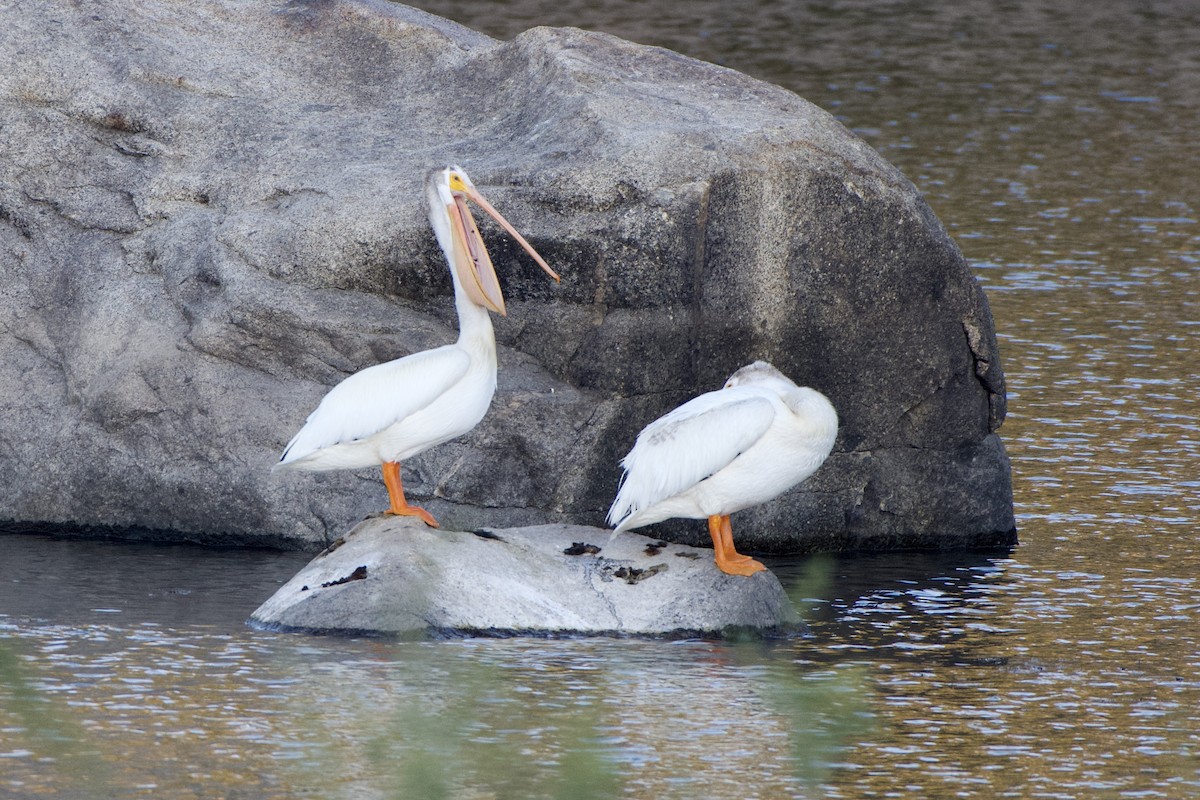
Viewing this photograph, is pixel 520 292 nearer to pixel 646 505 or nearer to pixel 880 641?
pixel 646 505

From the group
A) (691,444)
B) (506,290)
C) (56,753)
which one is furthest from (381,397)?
(56,753)

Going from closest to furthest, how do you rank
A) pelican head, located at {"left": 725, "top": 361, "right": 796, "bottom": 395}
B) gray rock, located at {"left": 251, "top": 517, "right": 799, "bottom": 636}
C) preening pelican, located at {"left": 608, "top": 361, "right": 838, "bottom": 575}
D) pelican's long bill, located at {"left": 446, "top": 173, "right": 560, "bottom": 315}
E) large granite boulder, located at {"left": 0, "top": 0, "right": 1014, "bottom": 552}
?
1. gray rock, located at {"left": 251, "top": 517, "right": 799, "bottom": 636}
2. preening pelican, located at {"left": 608, "top": 361, "right": 838, "bottom": 575}
3. pelican head, located at {"left": 725, "top": 361, "right": 796, "bottom": 395}
4. pelican's long bill, located at {"left": 446, "top": 173, "right": 560, "bottom": 315}
5. large granite boulder, located at {"left": 0, "top": 0, "right": 1014, "bottom": 552}

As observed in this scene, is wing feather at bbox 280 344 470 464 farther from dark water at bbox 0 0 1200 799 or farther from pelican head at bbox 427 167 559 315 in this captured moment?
dark water at bbox 0 0 1200 799

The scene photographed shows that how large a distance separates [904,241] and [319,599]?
299 centimetres

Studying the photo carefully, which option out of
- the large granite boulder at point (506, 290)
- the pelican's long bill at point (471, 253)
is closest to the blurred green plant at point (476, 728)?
the pelican's long bill at point (471, 253)

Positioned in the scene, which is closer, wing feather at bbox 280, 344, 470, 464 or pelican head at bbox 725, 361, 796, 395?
wing feather at bbox 280, 344, 470, 464

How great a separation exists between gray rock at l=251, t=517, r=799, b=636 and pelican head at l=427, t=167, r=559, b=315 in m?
0.91

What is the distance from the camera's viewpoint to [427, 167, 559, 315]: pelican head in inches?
290

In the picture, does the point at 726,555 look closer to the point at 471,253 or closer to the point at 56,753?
the point at 471,253

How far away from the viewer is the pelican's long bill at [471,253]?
7.36m

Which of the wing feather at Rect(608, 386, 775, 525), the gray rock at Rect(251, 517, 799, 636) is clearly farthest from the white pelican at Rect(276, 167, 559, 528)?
the wing feather at Rect(608, 386, 775, 525)

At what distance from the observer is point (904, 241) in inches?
325

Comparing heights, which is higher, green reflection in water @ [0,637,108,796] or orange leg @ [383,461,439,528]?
orange leg @ [383,461,439,528]

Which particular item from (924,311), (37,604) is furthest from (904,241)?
(37,604)
